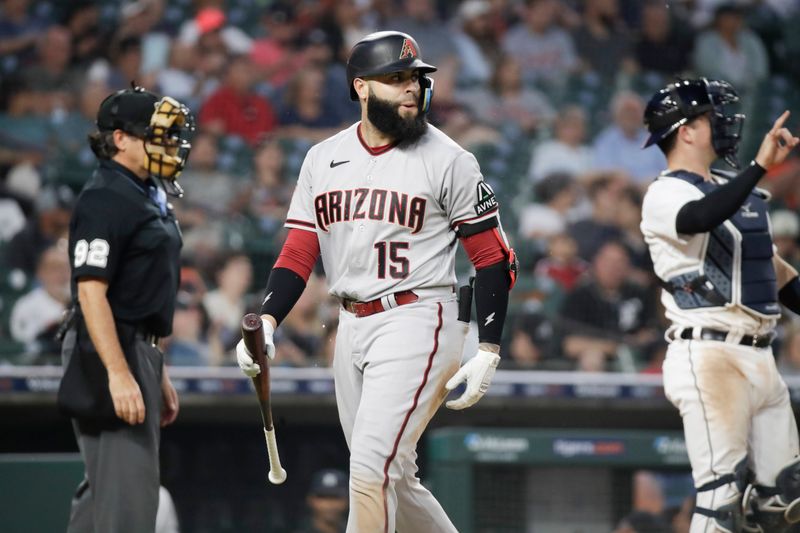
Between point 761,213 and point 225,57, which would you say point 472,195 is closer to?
point 761,213

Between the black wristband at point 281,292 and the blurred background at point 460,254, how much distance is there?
174 centimetres

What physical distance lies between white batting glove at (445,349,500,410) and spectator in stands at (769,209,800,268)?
545cm

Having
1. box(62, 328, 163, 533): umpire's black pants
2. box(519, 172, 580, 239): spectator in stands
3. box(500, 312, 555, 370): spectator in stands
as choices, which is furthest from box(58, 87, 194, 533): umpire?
box(519, 172, 580, 239): spectator in stands

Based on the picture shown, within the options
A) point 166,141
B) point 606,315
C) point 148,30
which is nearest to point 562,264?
point 606,315

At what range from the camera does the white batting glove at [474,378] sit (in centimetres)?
348

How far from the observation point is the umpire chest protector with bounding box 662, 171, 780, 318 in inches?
167

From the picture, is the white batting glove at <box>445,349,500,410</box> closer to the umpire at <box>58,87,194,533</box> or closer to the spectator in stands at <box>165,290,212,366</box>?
the umpire at <box>58,87,194,533</box>

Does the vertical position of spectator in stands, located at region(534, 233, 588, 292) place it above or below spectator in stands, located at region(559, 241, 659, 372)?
above

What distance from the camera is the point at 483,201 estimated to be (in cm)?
368

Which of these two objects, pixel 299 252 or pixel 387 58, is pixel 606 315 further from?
pixel 387 58

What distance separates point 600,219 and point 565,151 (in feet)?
3.16

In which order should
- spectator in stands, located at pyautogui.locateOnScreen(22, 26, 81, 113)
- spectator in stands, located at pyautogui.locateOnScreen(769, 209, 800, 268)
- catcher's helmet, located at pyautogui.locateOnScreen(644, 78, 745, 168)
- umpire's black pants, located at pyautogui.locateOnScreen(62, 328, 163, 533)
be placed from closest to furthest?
1. umpire's black pants, located at pyautogui.locateOnScreen(62, 328, 163, 533)
2. catcher's helmet, located at pyautogui.locateOnScreen(644, 78, 745, 168)
3. spectator in stands, located at pyautogui.locateOnScreen(769, 209, 800, 268)
4. spectator in stands, located at pyautogui.locateOnScreen(22, 26, 81, 113)

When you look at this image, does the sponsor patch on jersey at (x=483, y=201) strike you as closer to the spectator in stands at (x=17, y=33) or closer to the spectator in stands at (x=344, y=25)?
the spectator in stands at (x=344, y=25)

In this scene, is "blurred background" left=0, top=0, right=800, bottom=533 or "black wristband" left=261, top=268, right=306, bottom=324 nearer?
"black wristband" left=261, top=268, right=306, bottom=324
